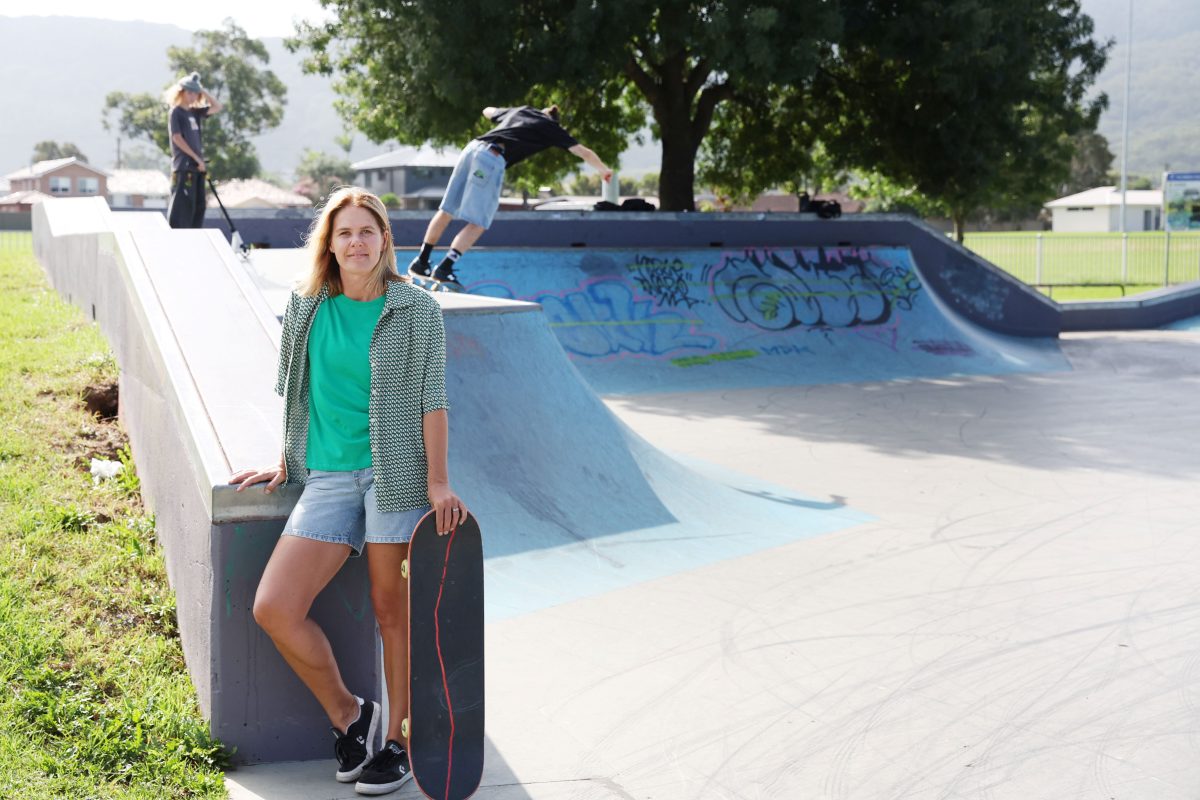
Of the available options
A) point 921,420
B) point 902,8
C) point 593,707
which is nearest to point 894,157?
point 902,8

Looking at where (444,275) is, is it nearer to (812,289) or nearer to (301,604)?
(301,604)

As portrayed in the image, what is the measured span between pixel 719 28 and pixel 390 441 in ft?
43.1

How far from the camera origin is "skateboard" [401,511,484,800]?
10.4 feet

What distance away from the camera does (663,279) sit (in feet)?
49.6

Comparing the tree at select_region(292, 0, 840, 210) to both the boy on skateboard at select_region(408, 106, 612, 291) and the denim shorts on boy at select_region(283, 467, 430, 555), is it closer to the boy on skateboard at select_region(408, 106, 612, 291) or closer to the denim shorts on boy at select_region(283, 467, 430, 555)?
the boy on skateboard at select_region(408, 106, 612, 291)

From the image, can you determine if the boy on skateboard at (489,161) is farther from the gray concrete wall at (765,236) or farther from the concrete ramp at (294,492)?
the gray concrete wall at (765,236)

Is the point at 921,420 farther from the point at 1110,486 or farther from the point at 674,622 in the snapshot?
the point at 674,622

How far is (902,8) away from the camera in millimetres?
16547

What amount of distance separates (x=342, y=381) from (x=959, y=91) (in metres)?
15.5

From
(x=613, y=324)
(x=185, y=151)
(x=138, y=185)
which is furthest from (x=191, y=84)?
(x=138, y=185)

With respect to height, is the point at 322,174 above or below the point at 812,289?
above

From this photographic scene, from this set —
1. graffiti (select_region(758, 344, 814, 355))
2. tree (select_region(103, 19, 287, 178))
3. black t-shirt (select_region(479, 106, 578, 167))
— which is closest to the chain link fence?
graffiti (select_region(758, 344, 814, 355))

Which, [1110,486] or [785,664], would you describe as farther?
[1110,486]

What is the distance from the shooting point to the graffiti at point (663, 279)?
48.8 feet
